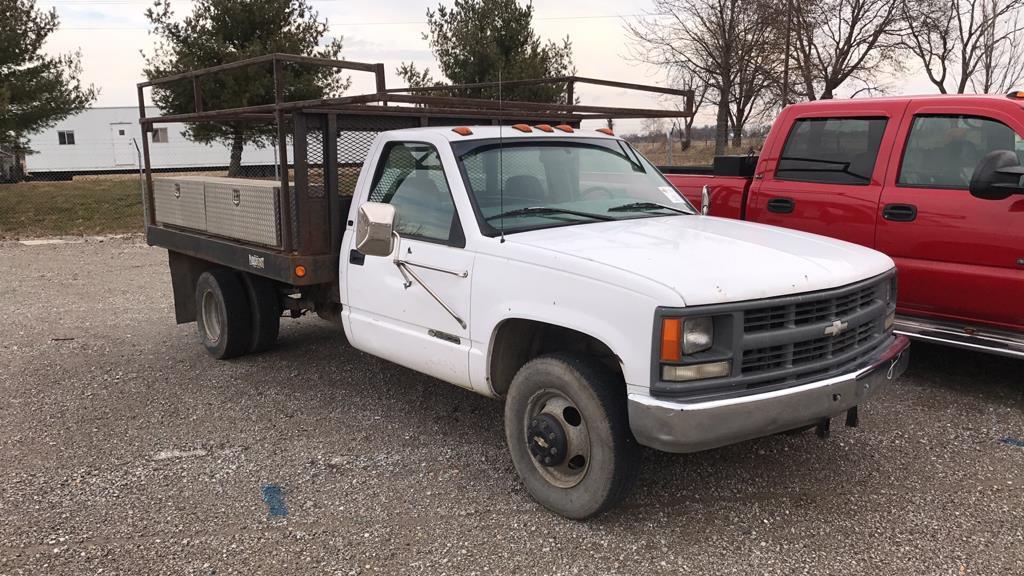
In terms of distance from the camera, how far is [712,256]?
3.75 m

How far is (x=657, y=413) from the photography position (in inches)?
132

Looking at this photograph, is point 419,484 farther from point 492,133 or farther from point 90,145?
point 90,145

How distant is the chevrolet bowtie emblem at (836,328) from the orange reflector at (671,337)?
81 cm

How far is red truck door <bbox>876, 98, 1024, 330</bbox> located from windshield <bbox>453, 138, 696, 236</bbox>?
5.72 feet

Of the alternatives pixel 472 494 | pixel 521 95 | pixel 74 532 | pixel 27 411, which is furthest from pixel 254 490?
pixel 521 95

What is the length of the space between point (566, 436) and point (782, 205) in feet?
11.0

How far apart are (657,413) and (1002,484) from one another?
2.26 meters

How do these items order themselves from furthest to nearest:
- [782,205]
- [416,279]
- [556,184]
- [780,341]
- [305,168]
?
[782,205] < [305,168] < [556,184] < [416,279] < [780,341]

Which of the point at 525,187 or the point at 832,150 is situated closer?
the point at 525,187

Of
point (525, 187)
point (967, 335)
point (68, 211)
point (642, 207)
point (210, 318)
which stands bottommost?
point (68, 211)

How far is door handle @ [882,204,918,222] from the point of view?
5646 mm

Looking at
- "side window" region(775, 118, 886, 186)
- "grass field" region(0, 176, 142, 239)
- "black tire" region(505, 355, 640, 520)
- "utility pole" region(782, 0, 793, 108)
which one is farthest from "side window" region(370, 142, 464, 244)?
"utility pole" region(782, 0, 793, 108)

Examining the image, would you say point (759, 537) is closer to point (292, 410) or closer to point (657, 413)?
point (657, 413)

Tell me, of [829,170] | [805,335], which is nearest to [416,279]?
[805,335]
